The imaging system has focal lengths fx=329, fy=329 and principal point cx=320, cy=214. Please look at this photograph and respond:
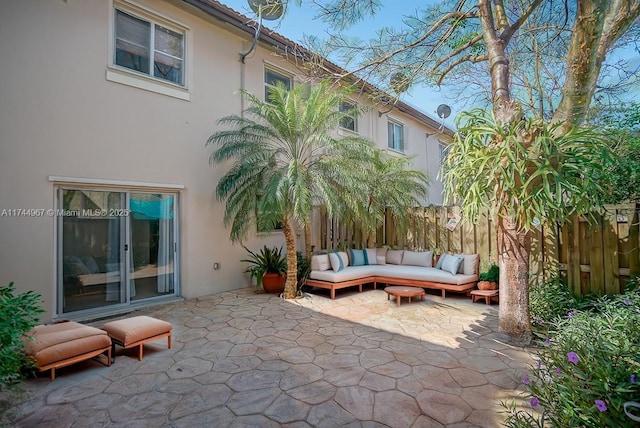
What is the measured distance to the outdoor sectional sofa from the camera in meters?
8.14

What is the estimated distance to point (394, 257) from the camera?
9883 millimetres

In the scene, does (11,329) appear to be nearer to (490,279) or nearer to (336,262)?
(336,262)

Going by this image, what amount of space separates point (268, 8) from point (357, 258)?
6.59m

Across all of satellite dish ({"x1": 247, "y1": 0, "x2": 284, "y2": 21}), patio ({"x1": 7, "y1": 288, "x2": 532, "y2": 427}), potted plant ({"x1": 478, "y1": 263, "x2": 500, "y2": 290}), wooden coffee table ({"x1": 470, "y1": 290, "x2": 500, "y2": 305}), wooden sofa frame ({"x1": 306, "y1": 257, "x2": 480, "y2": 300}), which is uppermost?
satellite dish ({"x1": 247, "y1": 0, "x2": 284, "y2": 21})

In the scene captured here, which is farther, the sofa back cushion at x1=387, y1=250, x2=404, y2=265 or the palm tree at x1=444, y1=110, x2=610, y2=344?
the sofa back cushion at x1=387, y1=250, x2=404, y2=265

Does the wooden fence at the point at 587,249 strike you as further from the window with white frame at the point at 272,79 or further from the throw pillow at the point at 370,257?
the window with white frame at the point at 272,79

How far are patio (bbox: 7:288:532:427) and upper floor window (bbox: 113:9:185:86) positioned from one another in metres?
5.51

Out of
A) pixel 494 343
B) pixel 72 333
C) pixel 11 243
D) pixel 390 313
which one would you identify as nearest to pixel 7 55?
pixel 11 243

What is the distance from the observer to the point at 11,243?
5656 mm

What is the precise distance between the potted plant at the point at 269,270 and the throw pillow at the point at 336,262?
4.25ft

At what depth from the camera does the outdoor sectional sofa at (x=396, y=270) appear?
8.14 meters

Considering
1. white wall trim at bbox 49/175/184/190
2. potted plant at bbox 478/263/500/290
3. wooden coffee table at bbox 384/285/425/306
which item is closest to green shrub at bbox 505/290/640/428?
wooden coffee table at bbox 384/285/425/306

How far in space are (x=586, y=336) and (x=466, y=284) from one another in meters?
5.33

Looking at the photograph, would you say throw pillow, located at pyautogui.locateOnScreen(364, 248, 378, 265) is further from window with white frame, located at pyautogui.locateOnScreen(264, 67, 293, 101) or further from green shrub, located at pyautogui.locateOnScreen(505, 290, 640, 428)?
green shrub, located at pyautogui.locateOnScreen(505, 290, 640, 428)
